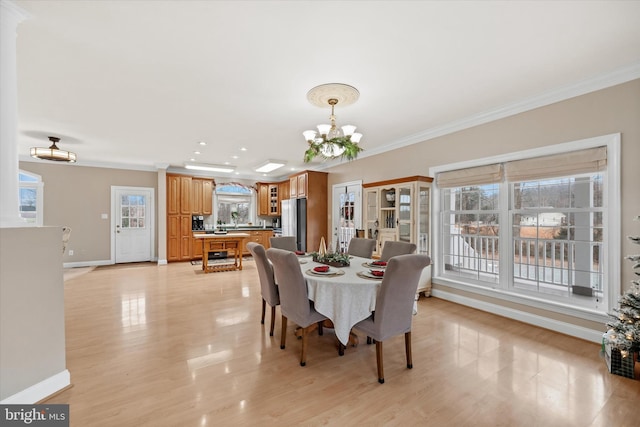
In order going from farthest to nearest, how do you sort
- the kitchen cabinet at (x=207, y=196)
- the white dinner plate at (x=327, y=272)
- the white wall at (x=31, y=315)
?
the kitchen cabinet at (x=207, y=196)
the white dinner plate at (x=327, y=272)
the white wall at (x=31, y=315)

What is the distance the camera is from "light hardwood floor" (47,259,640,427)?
1752mm

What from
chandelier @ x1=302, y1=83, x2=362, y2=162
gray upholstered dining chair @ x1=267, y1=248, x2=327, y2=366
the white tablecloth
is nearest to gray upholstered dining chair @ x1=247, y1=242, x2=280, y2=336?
gray upholstered dining chair @ x1=267, y1=248, x2=327, y2=366

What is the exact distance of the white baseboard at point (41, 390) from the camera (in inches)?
68.8

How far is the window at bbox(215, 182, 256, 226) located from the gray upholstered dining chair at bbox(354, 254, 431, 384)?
7.03 m

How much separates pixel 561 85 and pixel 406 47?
6.23ft

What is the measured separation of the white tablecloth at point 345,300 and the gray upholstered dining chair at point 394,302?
9 centimetres

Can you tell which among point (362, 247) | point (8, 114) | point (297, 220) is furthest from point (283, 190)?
point (8, 114)

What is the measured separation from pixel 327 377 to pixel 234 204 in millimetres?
7191

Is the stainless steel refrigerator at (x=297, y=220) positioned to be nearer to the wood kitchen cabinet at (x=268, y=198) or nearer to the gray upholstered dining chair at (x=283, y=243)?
the wood kitchen cabinet at (x=268, y=198)

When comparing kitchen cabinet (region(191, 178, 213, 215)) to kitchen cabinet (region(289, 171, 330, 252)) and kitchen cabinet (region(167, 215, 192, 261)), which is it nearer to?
kitchen cabinet (region(167, 215, 192, 261))

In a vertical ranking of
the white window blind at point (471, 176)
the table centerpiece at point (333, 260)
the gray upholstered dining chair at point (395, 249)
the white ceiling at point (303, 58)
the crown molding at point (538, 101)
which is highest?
the white ceiling at point (303, 58)

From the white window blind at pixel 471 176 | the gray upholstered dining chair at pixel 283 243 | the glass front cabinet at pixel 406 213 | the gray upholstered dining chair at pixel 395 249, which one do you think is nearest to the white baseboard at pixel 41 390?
the gray upholstered dining chair at pixel 283 243

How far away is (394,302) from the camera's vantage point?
2.15 meters

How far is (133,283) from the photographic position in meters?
5.12
